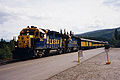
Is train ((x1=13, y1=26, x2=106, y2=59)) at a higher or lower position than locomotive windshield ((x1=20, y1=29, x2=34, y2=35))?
lower

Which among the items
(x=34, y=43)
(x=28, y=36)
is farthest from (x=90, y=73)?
(x=28, y=36)

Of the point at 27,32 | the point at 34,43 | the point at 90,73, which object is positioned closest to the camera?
the point at 90,73

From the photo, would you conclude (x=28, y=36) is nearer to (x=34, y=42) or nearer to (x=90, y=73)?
(x=34, y=42)

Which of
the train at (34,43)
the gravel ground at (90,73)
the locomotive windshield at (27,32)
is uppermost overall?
the locomotive windshield at (27,32)

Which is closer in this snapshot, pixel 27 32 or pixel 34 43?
pixel 34 43

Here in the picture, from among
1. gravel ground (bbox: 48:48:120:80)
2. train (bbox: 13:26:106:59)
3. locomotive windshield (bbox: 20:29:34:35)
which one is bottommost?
gravel ground (bbox: 48:48:120:80)

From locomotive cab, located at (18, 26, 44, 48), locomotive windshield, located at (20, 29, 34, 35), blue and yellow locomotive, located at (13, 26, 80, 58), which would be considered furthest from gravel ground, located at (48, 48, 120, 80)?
locomotive windshield, located at (20, 29, 34, 35)

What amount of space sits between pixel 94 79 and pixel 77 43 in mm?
26984

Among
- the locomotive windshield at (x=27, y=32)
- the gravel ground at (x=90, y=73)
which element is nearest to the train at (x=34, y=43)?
the locomotive windshield at (x=27, y=32)

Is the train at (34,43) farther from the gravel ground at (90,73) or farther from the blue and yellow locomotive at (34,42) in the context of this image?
the gravel ground at (90,73)

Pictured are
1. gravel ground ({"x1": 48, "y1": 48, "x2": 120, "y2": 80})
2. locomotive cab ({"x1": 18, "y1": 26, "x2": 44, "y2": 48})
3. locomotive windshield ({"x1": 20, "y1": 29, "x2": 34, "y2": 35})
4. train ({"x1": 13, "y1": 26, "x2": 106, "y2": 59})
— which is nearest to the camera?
gravel ground ({"x1": 48, "y1": 48, "x2": 120, "y2": 80})

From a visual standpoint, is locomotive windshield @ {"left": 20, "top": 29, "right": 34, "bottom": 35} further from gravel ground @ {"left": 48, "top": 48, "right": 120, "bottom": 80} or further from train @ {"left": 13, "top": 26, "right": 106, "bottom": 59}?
gravel ground @ {"left": 48, "top": 48, "right": 120, "bottom": 80}

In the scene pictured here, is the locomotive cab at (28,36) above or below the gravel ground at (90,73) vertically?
above

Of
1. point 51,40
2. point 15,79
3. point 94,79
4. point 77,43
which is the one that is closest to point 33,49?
point 51,40
